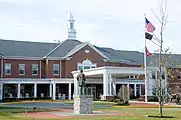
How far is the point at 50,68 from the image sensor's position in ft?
206

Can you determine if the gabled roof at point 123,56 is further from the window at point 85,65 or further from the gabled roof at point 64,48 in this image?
the gabled roof at point 64,48

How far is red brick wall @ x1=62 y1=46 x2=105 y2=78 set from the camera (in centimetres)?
6341

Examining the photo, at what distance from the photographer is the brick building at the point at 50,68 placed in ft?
197

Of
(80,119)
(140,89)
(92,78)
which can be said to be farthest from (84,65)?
(80,119)

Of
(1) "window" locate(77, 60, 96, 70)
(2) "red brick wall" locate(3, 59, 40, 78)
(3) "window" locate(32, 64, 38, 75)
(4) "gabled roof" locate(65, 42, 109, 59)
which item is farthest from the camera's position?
(1) "window" locate(77, 60, 96, 70)

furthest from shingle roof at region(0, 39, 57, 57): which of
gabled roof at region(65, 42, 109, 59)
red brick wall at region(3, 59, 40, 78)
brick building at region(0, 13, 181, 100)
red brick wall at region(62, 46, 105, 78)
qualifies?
red brick wall at region(62, 46, 105, 78)

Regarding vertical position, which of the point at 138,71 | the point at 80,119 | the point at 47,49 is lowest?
the point at 80,119

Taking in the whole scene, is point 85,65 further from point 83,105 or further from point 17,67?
point 83,105

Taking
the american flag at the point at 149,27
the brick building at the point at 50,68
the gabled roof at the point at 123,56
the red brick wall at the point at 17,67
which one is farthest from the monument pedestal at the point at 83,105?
the gabled roof at the point at 123,56

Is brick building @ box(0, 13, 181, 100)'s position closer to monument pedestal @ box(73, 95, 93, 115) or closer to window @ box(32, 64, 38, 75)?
window @ box(32, 64, 38, 75)

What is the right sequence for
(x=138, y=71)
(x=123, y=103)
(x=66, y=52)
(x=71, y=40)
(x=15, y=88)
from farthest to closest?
(x=71, y=40) → (x=66, y=52) → (x=15, y=88) → (x=138, y=71) → (x=123, y=103)

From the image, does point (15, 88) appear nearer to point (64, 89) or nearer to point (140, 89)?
point (64, 89)

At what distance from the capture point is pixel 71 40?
68438 millimetres

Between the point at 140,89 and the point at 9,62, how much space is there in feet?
76.2
